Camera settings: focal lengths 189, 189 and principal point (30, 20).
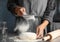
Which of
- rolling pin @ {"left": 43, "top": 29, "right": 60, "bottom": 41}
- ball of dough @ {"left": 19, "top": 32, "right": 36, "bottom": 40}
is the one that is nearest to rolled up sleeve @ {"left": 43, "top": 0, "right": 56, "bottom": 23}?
rolling pin @ {"left": 43, "top": 29, "right": 60, "bottom": 41}

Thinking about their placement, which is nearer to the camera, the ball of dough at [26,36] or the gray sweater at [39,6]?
the ball of dough at [26,36]

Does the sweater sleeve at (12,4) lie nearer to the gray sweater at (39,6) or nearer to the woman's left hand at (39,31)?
the gray sweater at (39,6)

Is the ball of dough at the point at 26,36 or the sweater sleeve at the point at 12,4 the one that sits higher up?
the sweater sleeve at the point at 12,4

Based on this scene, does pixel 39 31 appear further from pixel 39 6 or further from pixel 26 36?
pixel 39 6

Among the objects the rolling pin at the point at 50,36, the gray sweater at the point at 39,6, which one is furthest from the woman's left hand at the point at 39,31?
the gray sweater at the point at 39,6

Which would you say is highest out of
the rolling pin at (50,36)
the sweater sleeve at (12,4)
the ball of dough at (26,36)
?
the sweater sleeve at (12,4)

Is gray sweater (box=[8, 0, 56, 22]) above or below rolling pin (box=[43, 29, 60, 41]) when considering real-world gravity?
above

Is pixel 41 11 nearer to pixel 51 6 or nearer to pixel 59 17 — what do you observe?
pixel 51 6

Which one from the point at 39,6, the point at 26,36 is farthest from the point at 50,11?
the point at 26,36

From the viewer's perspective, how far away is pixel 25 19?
1.08m

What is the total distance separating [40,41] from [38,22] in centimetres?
24

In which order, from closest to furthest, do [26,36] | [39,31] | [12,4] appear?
[26,36] → [39,31] → [12,4]

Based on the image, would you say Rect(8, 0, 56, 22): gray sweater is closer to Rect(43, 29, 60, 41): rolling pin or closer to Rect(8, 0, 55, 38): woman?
Rect(8, 0, 55, 38): woman

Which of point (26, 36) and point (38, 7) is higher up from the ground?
point (38, 7)
